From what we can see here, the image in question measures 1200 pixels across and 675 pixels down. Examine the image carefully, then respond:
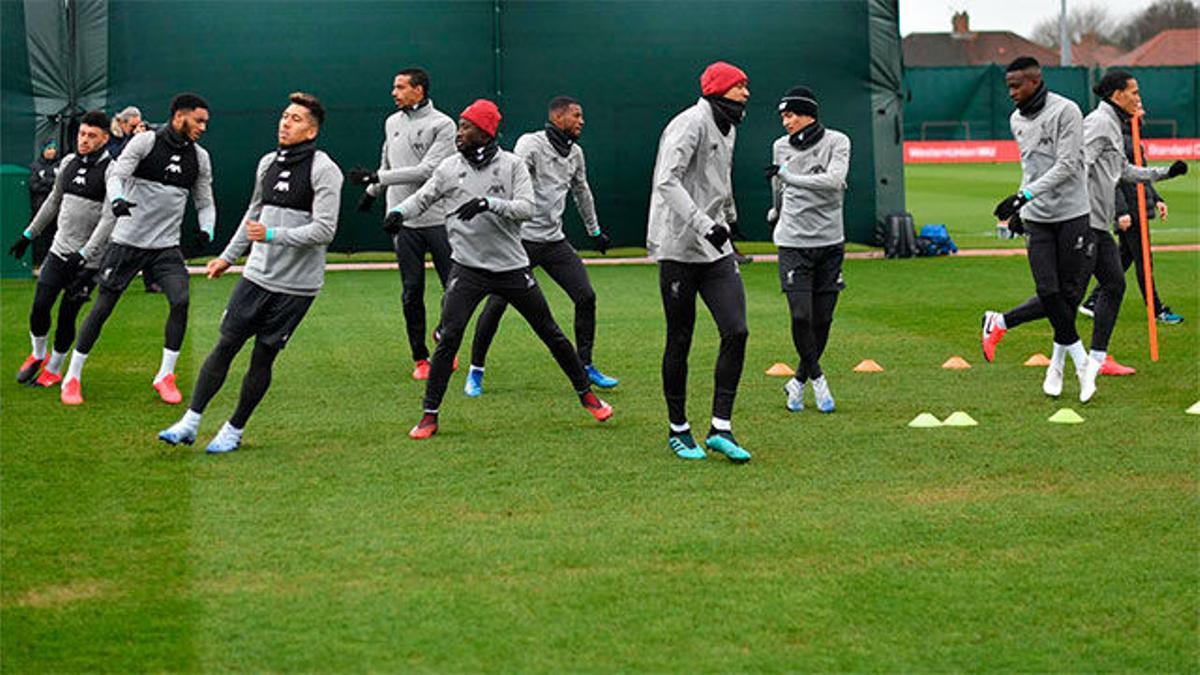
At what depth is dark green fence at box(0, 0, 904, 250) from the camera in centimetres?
2509

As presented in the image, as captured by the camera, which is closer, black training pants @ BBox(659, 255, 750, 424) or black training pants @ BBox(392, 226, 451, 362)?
black training pants @ BBox(659, 255, 750, 424)

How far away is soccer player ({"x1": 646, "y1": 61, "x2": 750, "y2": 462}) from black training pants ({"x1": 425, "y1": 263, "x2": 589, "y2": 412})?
1175 millimetres

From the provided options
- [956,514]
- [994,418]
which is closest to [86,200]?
[994,418]

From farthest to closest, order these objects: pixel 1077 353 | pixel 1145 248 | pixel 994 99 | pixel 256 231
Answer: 1. pixel 994 99
2. pixel 1145 248
3. pixel 1077 353
4. pixel 256 231

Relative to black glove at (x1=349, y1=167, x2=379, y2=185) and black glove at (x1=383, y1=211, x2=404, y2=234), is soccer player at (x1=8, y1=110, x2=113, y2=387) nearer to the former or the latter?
black glove at (x1=349, y1=167, x2=379, y2=185)

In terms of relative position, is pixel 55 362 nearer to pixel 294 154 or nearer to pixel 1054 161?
pixel 294 154

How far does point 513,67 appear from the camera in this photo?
83.2ft

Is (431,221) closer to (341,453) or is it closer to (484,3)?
(341,453)

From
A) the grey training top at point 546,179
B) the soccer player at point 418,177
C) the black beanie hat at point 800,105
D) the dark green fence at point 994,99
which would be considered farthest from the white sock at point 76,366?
the dark green fence at point 994,99

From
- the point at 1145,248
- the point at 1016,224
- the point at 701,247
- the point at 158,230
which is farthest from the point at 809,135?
the point at 158,230

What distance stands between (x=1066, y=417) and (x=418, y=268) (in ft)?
16.3

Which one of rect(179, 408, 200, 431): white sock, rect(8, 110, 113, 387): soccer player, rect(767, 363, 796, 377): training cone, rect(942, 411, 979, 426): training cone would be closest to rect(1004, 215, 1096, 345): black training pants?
rect(942, 411, 979, 426): training cone

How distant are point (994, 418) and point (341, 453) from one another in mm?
3915

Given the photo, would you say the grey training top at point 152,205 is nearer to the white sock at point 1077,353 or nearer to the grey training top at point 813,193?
the grey training top at point 813,193
